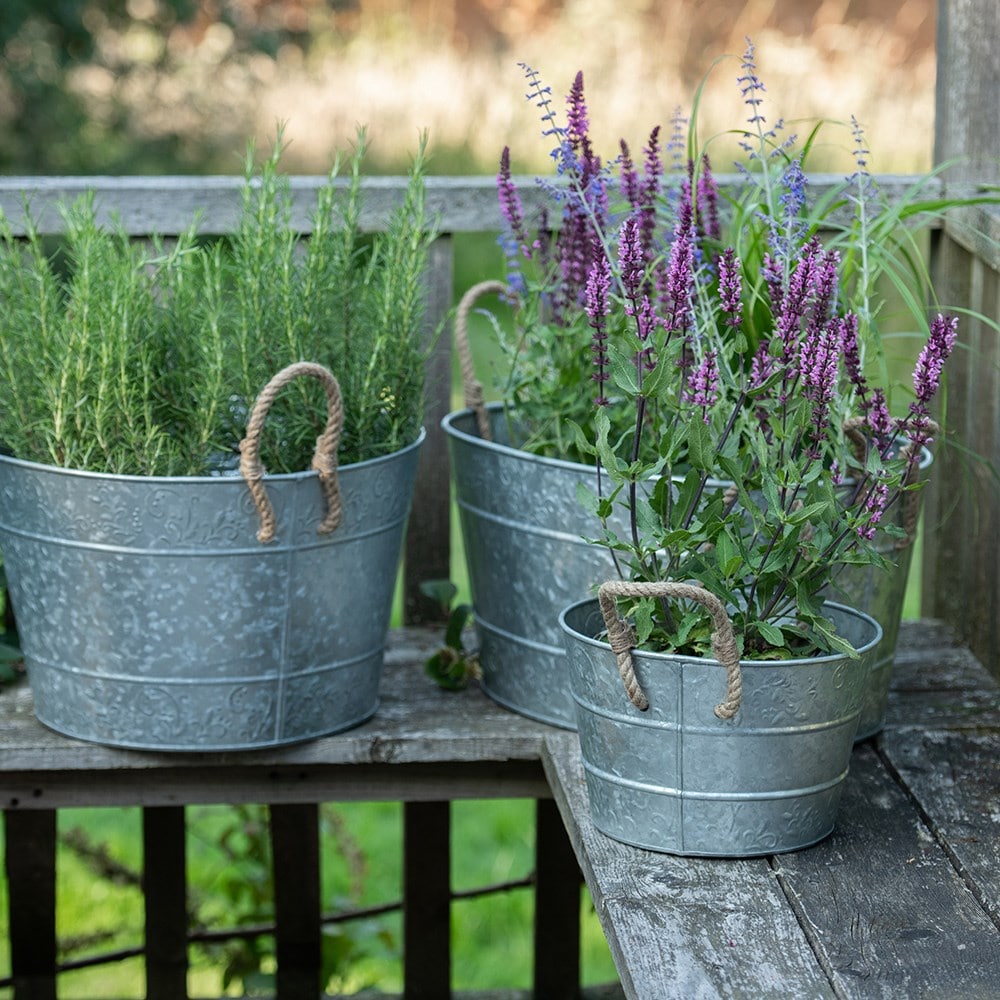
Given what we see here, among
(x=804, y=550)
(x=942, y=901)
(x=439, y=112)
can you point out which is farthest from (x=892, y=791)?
(x=439, y=112)

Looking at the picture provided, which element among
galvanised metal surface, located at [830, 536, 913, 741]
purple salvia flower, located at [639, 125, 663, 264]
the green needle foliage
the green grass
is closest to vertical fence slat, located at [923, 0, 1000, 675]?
galvanised metal surface, located at [830, 536, 913, 741]

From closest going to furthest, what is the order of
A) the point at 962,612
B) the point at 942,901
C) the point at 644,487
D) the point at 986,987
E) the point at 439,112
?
the point at 986,987
the point at 942,901
the point at 644,487
the point at 962,612
the point at 439,112

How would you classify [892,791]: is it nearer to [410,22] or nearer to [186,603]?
[186,603]

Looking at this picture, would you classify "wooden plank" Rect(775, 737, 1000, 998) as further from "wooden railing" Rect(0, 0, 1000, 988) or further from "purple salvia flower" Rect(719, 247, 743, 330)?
"purple salvia flower" Rect(719, 247, 743, 330)

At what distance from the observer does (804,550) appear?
1.55 meters

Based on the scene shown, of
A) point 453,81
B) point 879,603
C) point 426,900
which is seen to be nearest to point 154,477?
point 879,603

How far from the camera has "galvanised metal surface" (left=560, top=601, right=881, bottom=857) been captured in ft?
4.95

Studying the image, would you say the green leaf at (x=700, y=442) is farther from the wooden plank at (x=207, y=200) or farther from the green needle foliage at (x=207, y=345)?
the wooden plank at (x=207, y=200)

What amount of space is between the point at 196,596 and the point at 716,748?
69 centimetres

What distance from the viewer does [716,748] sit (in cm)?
152

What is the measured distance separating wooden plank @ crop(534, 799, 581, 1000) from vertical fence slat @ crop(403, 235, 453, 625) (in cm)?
49

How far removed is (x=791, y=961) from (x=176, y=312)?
109 cm

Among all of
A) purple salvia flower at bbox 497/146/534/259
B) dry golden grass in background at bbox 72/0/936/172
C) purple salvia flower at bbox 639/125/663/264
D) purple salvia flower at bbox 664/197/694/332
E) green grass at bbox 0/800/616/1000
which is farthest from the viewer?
dry golden grass in background at bbox 72/0/936/172

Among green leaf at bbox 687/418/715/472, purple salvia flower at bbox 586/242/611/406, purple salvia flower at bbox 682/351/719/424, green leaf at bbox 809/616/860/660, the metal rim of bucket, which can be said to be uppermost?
purple salvia flower at bbox 586/242/611/406
